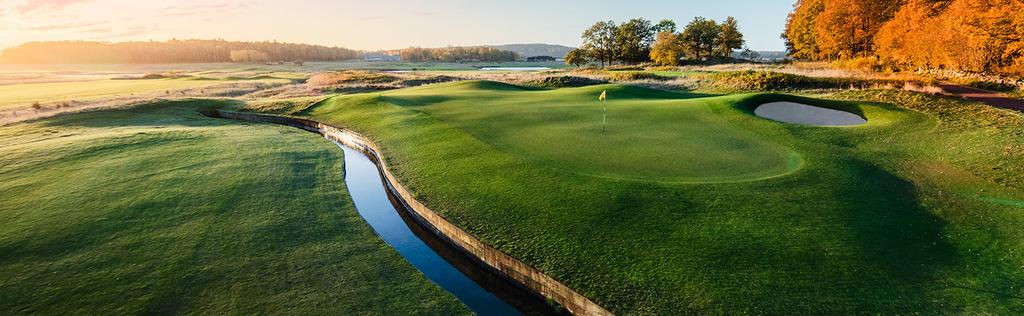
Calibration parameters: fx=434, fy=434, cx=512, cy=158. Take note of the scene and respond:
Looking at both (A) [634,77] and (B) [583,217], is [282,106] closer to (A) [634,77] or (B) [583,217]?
(B) [583,217]

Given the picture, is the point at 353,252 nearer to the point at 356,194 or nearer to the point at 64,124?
the point at 356,194

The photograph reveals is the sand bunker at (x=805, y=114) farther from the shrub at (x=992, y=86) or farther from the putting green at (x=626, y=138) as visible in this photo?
the shrub at (x=992, y=86)

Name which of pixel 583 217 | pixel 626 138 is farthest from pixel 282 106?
pixel 583 217

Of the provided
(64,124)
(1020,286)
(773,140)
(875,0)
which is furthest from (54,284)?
(875,0)

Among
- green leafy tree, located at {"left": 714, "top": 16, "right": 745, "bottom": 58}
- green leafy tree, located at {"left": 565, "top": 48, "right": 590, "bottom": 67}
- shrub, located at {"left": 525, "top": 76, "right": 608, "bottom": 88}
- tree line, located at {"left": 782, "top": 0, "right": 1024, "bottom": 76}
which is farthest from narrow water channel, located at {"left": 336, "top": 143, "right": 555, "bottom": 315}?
green leafy tree, located at {"left": 714, "top": 16, "right": 745, "bottom": 58}

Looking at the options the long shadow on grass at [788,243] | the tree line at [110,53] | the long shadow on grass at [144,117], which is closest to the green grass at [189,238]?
the long shadow on grass at [788,243]

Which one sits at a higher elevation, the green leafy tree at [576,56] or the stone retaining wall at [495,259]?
the green leafy tree at [576,56]

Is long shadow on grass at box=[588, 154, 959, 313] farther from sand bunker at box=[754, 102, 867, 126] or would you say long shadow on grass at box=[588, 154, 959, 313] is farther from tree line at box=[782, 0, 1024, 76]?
tree line at box=[782, 0, 1024, 76]
